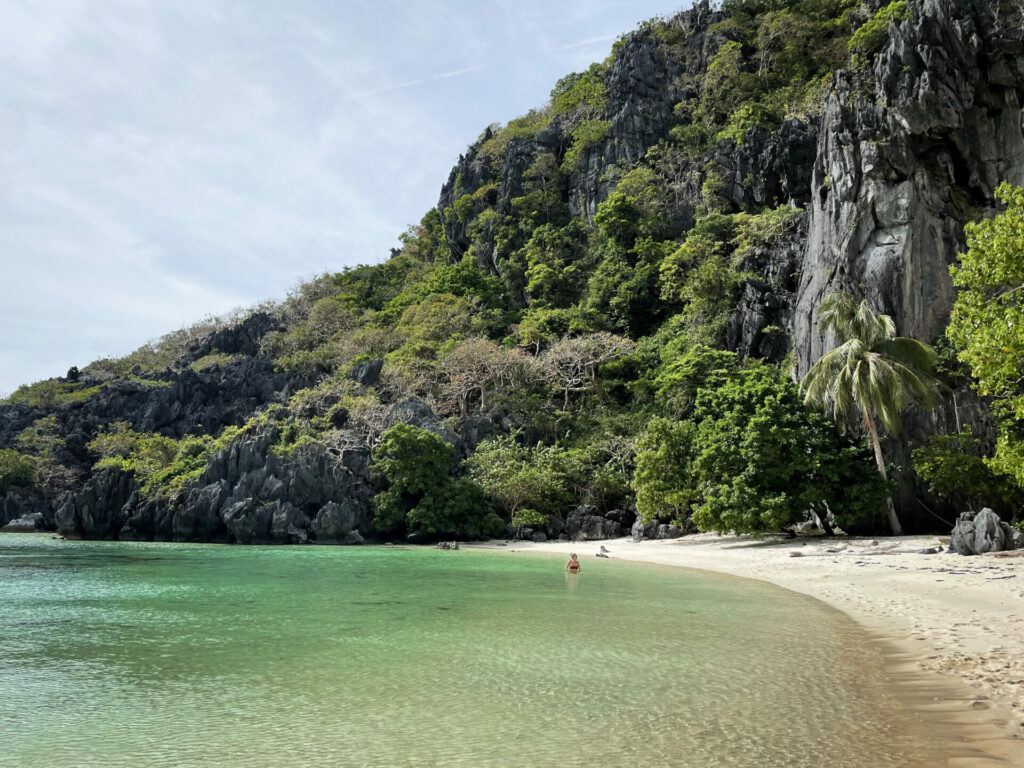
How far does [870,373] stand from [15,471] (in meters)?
56.9

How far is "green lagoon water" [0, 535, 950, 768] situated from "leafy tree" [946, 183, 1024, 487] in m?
6.01

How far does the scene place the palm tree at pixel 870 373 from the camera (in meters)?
19.8

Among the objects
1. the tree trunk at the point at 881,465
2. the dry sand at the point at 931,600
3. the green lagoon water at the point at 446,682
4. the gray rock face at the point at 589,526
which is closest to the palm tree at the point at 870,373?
the tree trunk at the point at 881,465

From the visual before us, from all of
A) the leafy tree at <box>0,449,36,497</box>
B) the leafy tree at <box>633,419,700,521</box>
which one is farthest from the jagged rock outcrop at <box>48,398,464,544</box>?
the leafy tree at <box>0,449,36,497</box>

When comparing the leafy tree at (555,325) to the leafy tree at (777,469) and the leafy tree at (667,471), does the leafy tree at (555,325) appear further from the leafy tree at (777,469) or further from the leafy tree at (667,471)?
the leafy tree at (777,469)

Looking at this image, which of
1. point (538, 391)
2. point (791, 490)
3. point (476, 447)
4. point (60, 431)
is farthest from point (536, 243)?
point (60, 431)

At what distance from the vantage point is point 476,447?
3569 cm

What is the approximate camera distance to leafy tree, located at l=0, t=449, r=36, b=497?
47.8 meters

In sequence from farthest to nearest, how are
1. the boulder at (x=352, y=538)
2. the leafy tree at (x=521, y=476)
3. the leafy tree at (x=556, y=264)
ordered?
the leafy tree at (x=556, y=264) < the boulder at (x=352, y=538) < the leafy tree at (x=521, y=476)

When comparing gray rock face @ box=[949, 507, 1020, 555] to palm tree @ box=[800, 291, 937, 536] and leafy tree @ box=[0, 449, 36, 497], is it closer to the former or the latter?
palm tree @ box=[800, 291, 937, 536]

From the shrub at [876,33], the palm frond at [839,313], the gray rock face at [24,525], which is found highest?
the shrub at [876,33]

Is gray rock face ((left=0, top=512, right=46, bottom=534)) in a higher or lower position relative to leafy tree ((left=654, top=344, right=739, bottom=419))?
lower

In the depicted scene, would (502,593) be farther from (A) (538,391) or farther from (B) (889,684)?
(A) (538,391)

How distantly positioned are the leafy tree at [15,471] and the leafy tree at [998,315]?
193 feet
